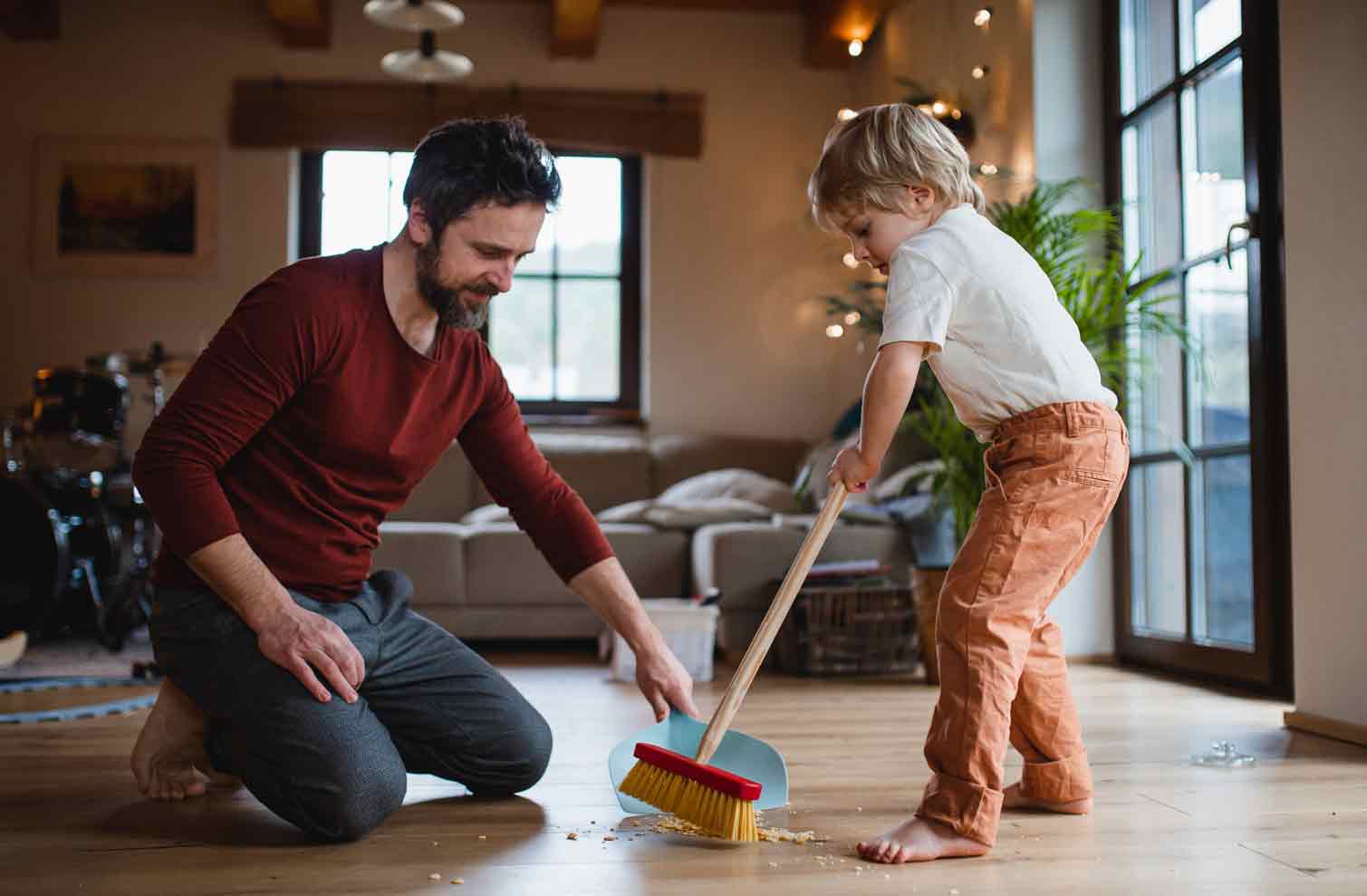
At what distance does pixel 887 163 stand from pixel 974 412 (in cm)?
33

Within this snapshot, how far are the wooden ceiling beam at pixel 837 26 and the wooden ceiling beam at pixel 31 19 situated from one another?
10.6ft

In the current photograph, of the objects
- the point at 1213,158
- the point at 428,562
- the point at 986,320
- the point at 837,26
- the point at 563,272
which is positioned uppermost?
the point at 837,26

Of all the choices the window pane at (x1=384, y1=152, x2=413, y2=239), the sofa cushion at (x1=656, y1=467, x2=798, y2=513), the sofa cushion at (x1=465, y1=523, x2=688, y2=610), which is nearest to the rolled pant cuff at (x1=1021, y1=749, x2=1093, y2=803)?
the sofa cushion at (x1=465, y1=523, x2=688, y2=610)

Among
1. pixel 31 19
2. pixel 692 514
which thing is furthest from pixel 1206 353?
pixel 31 19

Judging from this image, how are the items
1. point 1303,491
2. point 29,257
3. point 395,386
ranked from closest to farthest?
point 395,386
point 1303,491
point 29,257

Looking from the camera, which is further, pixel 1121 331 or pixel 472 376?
pixel 1121 331

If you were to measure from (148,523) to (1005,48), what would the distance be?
3.33 metres

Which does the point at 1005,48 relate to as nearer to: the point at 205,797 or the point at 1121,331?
the point at 1121,331

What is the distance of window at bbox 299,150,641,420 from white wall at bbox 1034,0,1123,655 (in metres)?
2.29

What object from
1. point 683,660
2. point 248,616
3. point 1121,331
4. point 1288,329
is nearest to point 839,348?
point 1121,331

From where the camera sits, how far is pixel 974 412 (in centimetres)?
160

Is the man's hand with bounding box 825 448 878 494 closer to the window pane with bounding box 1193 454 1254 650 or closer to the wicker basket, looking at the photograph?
the window pane with bounding box 1193 454 1254 650

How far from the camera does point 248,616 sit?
1.52 meters

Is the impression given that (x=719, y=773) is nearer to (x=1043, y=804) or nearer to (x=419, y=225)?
(x=1043, y=804)
